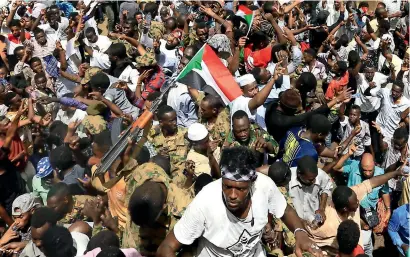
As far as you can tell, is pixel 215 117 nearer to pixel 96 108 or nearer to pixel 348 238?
pixel 96 108

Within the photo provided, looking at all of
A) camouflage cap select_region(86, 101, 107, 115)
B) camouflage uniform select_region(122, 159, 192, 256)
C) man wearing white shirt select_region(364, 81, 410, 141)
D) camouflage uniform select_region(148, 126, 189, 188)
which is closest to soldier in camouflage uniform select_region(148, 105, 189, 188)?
camouflage uniform select_region(148, 126, 189, 188)

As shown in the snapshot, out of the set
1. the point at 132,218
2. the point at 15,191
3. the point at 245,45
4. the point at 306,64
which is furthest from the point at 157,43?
the point at 132,218

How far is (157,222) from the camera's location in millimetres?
3279

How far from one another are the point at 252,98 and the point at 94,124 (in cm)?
161

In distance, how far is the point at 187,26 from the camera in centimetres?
881

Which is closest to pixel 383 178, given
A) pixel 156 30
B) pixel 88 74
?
pixel 88 74

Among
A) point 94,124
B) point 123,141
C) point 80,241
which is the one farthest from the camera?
point 94,124

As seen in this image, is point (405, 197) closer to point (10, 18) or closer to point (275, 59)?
point (275, 59)

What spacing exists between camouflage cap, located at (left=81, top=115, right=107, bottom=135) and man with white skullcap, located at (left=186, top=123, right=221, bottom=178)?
1091 millimetres

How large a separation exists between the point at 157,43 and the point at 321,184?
155 inches

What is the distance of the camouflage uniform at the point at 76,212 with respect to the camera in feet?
13.5

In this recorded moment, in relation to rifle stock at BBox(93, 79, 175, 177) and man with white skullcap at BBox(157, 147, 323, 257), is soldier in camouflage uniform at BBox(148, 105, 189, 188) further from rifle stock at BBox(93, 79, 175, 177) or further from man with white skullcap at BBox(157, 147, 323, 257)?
man with white skullcap at BBox(157, 147, 323, 257)

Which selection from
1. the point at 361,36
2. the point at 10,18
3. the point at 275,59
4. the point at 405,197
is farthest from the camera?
the point at 10,18

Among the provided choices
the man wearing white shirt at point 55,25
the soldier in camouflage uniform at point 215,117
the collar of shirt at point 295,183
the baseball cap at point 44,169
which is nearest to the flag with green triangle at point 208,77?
the soldier in camouflage uniform at point 215,117
